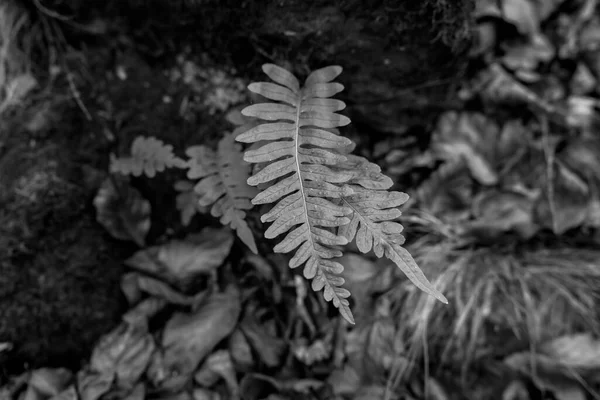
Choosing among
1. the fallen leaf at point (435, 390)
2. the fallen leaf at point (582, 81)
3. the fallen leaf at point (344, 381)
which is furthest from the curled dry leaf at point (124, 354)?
the fallen leaf at point (582, 81)

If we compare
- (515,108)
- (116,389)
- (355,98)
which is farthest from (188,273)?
(515,108)

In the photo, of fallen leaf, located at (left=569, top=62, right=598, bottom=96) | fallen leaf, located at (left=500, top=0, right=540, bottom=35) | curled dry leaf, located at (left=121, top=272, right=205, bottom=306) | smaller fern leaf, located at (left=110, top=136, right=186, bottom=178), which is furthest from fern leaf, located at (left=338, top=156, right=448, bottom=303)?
fallen leaf, located at (left=569, top=62, right=598, bottom=96)

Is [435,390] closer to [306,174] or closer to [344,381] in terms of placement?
[344,381]

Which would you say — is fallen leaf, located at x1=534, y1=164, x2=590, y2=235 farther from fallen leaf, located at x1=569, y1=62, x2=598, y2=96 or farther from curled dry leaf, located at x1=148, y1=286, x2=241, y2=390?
curled dry leaf, located at x1=148, y1=286, x2=241, y2=390

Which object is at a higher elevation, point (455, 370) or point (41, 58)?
point (41, 58)

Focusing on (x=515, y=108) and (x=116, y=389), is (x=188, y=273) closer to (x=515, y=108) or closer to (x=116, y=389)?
(x=116, y=389)

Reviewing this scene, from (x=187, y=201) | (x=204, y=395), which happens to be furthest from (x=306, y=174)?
(x=204, y=395)

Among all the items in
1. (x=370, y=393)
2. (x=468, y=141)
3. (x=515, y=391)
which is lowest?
(x=515, y=391)
